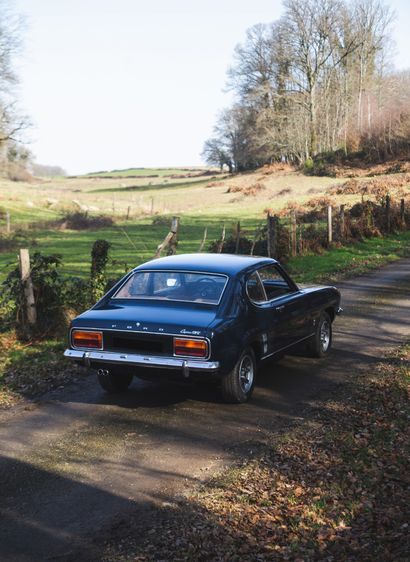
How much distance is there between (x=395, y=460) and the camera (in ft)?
18.5

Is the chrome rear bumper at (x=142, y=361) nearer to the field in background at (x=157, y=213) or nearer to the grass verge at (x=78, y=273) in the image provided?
the grass verge at (x=78, y=273)

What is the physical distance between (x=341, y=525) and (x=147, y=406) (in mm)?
3110

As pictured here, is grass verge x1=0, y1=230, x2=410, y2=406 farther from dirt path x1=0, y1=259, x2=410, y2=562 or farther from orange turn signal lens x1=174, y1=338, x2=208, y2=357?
orange turn signal lens x1=174, y1=338, x2=208, y2=357

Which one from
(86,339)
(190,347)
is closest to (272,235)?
(86,339)

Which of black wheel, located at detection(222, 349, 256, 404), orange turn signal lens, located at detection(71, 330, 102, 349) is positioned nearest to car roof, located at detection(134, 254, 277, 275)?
black wheel, located at detection(222, 349, 256, 404)

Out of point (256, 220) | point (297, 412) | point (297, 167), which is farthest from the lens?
point (297, 167)

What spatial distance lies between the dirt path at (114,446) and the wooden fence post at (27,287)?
2.48 meters

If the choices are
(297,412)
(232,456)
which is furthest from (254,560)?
(297,412)

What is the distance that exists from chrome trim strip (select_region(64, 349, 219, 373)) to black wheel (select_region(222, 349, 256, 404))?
1.72 feet

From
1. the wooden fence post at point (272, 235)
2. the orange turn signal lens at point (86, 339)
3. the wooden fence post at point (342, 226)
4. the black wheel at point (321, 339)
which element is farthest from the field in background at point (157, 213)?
the orange turn signal lens at point (86, 339)

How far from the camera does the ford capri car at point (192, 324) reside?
6.54m

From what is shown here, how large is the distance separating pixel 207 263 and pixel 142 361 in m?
1.70

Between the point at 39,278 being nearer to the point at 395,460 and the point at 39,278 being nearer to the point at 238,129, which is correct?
the point at 395,460

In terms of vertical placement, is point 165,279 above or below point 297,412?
above
